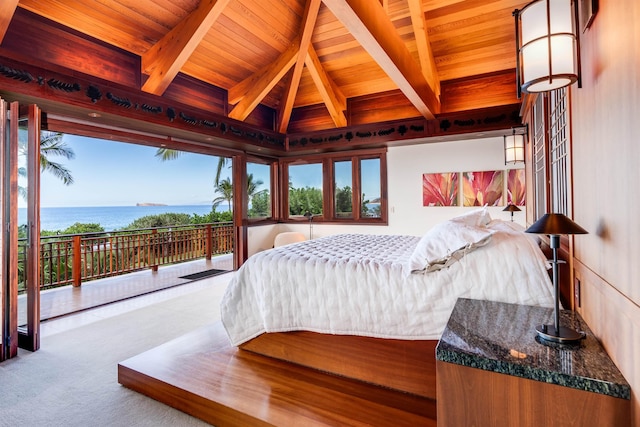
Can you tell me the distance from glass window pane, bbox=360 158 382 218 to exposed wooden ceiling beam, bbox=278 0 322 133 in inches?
67.0

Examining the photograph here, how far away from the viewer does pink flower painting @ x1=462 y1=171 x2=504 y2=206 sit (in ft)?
16.7

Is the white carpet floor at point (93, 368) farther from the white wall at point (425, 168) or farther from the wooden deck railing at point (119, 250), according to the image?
the white wall at point (425, 168)

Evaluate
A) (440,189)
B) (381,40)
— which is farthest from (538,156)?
(440,189)

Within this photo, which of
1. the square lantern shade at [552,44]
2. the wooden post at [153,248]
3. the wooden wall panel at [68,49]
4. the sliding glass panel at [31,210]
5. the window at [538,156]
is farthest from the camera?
the wooden post at [153,248]

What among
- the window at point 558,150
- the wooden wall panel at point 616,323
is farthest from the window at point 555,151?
the wooden wall panel at point 616,323

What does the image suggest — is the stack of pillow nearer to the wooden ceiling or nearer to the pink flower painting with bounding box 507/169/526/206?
the wooden ceiling

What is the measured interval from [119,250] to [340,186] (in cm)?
429

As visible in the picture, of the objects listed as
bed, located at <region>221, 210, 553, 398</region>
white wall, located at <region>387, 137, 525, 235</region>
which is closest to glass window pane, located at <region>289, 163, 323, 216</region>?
white wall, located at <region>387, 137, 525, 235</region>

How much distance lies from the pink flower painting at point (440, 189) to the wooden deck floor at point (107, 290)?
4.01 metres

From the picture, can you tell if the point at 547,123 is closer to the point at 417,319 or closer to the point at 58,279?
the point at 417,319

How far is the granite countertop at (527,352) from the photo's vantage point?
3.24ft

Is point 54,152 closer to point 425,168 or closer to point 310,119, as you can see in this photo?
point 310,119

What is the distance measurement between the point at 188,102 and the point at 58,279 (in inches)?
134

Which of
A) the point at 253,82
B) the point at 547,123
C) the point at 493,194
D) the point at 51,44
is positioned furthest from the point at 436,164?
the point at 51,44
